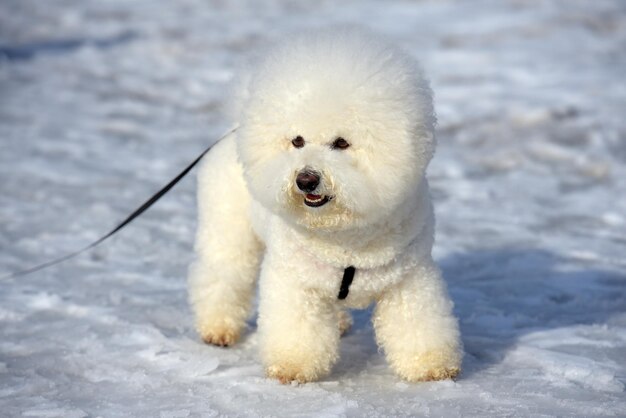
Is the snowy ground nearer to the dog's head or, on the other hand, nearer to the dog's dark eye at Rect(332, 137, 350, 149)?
the dog's head

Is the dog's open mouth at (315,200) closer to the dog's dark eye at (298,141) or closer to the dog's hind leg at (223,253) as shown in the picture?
the dog's dark eye at (298,141)

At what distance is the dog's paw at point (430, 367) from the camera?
3.22 m

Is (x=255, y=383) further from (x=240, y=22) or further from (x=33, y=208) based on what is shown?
(x=240, y=22)

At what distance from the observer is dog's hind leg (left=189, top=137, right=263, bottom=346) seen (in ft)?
12.5

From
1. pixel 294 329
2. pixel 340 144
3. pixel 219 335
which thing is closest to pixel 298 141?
pixel 340 144

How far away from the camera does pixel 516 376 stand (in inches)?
131

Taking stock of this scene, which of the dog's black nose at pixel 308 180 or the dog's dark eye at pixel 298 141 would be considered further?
the dog's dark eye at pixel 298 141

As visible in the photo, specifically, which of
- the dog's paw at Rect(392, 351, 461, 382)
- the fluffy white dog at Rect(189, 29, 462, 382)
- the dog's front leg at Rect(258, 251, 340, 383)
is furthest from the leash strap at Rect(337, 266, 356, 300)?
the dog's paw at Rect(392, 351, 461, 382)

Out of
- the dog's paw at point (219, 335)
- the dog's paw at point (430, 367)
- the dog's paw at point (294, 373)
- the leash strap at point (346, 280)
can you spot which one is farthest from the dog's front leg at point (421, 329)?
the dog's paw at point (219, 335)

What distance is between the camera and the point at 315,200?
113 inches

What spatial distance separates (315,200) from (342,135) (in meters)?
0.24

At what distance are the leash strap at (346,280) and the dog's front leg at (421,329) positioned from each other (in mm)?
181

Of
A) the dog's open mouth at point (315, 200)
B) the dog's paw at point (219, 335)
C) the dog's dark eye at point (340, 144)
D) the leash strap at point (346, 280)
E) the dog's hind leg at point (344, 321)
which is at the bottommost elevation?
the dog's paw at point (219, 335)

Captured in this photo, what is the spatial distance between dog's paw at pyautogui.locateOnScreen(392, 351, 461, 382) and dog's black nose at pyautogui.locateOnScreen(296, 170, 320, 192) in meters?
0.82
